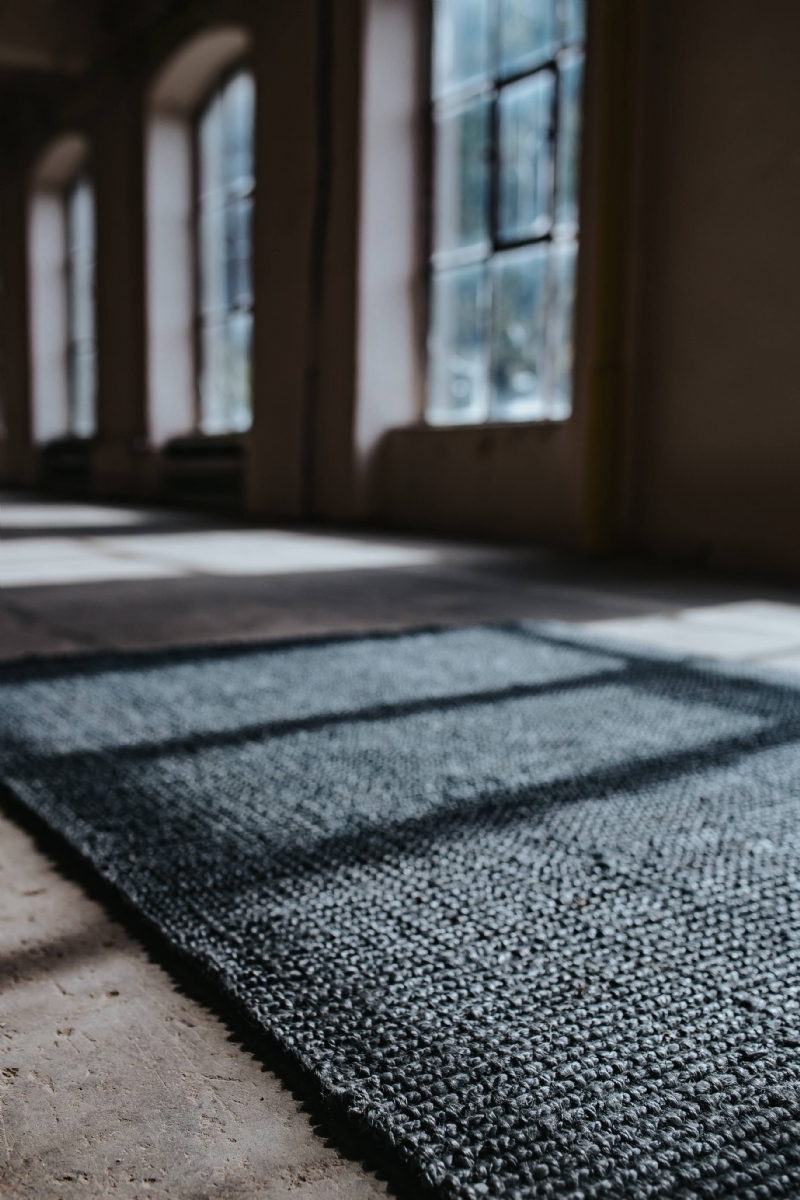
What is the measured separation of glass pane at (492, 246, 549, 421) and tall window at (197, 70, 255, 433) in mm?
2837

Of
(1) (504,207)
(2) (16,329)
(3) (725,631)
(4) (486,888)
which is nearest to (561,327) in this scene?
(1) (504,207)

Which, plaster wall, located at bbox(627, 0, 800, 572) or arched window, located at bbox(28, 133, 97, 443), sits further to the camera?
Result: arched window, located at bbox(28, 133, 97, 443)

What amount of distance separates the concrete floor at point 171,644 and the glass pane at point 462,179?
1.87 m

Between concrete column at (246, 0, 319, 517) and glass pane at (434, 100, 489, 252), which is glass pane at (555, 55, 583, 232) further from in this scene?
concrete column at (246, 0, 319, 517)

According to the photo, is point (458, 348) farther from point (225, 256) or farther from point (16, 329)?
point (16, 329)

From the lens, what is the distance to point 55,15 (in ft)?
28.8

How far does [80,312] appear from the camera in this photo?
446 inches

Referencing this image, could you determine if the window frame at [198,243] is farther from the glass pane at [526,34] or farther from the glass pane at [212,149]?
the glass pane at [526,34]

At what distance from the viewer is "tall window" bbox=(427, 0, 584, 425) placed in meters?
5.15

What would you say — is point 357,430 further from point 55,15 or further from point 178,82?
point 55,15

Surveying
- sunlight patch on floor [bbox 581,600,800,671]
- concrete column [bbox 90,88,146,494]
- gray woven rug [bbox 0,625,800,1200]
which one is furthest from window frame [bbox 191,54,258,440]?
gray woven rug [bbox 0,625,800,1200]

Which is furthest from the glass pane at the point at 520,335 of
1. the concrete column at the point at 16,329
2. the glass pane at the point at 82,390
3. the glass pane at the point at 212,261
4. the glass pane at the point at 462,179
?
the concrete column at the point at 16,329

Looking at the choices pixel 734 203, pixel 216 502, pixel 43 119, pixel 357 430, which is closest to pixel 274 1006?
pixel 734 203

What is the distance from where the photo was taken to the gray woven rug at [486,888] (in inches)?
27.1
